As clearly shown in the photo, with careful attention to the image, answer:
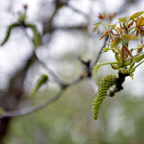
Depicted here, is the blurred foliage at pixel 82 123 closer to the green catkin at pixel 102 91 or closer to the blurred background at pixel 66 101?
the blurred background at pixel 66 101

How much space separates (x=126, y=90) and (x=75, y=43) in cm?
210

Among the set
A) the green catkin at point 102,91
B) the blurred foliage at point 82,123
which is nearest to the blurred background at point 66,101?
the blurred foliage at point 82,123

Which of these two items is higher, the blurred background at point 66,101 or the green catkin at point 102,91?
the green catkin at point 102,91

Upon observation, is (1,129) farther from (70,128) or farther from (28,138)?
(70,128)

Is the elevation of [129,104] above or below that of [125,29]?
below

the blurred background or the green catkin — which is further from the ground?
the green catkin

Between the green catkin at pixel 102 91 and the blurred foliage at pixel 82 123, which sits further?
the blurred foliage at pixel 82 123

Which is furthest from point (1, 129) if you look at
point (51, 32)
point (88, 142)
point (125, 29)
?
point (125, 29)

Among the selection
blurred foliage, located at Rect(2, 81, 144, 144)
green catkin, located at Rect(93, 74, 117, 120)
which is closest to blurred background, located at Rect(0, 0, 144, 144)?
blurred foliage, located at Rect(2, 81, 144, 144)

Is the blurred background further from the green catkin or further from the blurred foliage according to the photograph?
the green catkin

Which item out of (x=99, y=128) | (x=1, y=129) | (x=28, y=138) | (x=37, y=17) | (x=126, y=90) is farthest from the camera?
(x=28, y=138)

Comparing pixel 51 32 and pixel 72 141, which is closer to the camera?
pixel 51 32

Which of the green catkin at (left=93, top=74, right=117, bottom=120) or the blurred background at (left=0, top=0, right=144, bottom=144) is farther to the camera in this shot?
the blurred background at (left=0, top=0, right=144, bottom=144)

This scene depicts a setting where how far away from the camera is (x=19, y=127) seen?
5395mm
